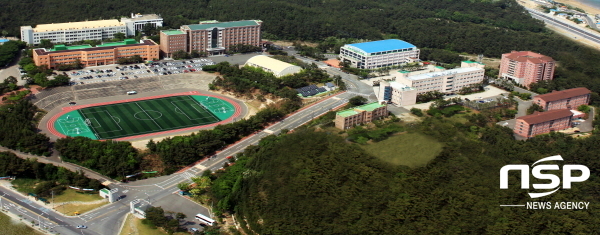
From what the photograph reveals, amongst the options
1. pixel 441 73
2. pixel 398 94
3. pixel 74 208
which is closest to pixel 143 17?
pixel 398 94

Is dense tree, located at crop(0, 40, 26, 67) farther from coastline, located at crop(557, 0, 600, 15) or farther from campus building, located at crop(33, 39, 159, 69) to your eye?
coastline, located at crop(557, 0, 600, 15)

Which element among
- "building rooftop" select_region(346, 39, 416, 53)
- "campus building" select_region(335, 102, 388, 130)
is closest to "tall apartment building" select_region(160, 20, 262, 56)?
"building rooftop" select_region(346, 39, 416, 53)

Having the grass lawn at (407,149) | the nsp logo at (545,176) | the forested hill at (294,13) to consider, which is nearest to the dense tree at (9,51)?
the forested hill at (294,13)

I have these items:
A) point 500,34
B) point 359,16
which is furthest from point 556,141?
point 359,16

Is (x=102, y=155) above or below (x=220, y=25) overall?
below

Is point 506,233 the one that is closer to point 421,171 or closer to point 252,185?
point 421,171

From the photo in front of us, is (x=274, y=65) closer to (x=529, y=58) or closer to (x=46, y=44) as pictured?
(x=529, y=58)
